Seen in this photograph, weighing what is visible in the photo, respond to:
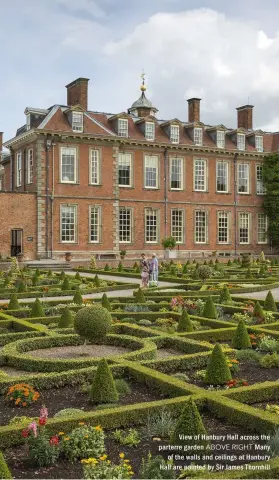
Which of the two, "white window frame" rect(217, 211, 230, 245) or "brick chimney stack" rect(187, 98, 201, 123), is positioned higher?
"brick chimney stack" rect(187, 98, 201, 123)

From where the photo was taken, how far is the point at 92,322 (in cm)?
999

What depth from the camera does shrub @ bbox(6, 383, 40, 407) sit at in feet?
24.3

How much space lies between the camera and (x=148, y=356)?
9.50 metres

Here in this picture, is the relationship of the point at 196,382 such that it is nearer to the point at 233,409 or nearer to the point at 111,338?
the point at 233,409

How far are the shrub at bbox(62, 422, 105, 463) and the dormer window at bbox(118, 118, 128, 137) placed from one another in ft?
97.3

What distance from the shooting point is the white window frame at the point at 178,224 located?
3645 cm

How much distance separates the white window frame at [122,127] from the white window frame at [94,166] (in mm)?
2074

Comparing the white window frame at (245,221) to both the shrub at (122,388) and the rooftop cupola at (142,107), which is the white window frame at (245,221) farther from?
the shrub at (122,388)

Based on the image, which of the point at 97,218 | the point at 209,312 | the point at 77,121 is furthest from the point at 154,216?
the point at 209,312

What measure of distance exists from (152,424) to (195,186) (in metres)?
31.5

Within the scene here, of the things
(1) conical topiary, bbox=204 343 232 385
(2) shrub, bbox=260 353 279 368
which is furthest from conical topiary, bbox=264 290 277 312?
(1) conical topiary, bbox=204 343 232 385

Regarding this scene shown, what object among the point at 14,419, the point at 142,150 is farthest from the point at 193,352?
the point at 142,150

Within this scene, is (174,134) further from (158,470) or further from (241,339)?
(158,470)

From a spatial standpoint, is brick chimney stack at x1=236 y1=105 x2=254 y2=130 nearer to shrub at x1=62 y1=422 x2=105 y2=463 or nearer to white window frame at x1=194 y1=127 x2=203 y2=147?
white window frame at x1=194 y1=127 x2=203 y2=147
